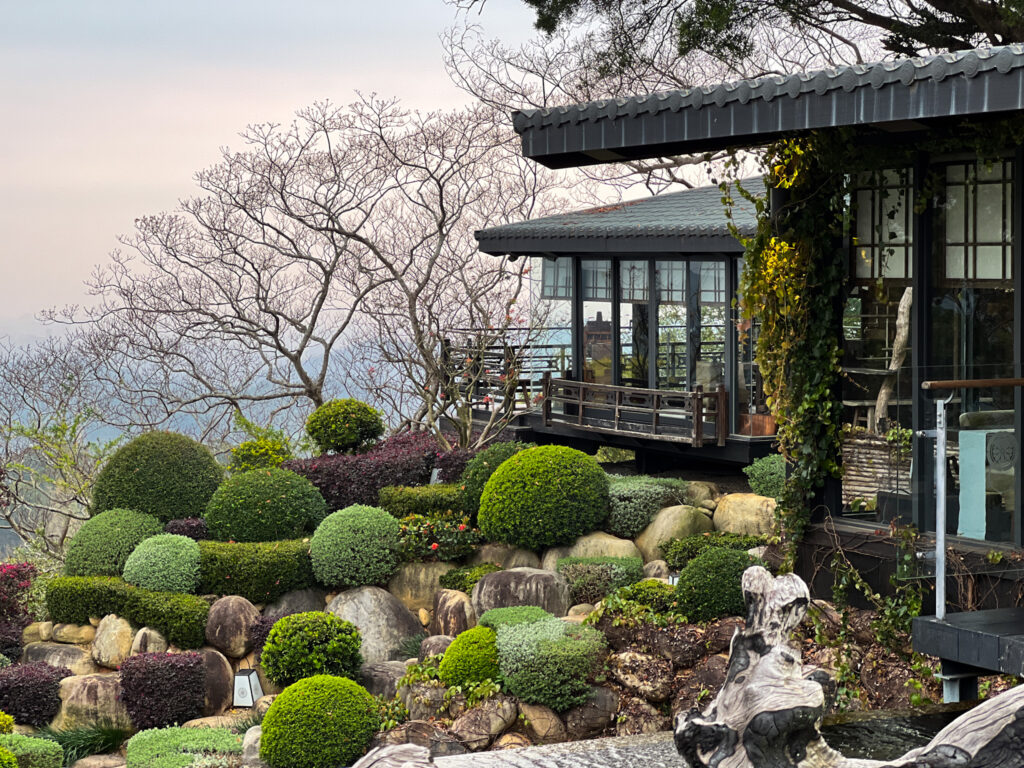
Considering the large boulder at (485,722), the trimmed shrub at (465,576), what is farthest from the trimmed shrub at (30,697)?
the large boulder at (485,722)

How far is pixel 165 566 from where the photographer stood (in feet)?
43.1

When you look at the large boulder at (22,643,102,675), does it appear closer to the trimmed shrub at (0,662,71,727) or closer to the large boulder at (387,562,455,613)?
the trimmed shrub at (0,662,71,727)

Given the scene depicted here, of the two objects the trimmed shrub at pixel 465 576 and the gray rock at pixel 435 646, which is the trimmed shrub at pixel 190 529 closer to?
the trimmed shrub at pixel 465 576

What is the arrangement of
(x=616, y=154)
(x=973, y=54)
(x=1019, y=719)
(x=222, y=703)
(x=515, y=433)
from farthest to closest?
(x=515, y=433) → (x=222, y=703) → (x=616, y=154) → (x=973, y=54) → (x=1019, y=719)

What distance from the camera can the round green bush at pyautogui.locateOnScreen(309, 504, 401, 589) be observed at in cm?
1308

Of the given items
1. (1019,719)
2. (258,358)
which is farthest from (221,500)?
(1019,719)

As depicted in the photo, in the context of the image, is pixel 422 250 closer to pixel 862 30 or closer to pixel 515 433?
pixel 515 433

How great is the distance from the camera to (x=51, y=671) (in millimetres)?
12305

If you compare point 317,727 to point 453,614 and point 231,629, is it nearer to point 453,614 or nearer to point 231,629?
point 453,614

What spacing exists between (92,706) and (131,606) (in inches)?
49.2

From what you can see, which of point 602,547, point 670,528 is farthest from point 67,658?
point 670,528

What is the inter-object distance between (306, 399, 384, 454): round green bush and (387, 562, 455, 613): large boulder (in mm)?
4020

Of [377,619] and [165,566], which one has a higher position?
[165,566]

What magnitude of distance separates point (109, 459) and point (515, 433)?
6.60 metres
